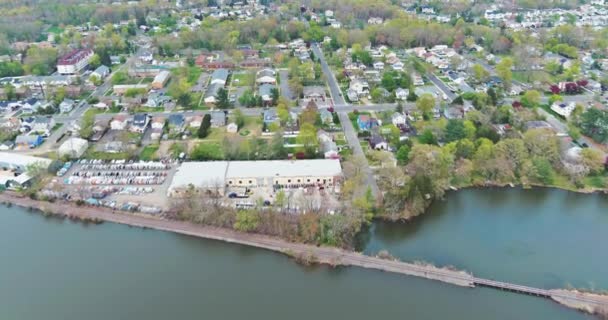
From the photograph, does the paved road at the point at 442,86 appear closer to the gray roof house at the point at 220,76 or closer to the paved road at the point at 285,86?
the paved road at the point at 285,86

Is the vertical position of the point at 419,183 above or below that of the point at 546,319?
above

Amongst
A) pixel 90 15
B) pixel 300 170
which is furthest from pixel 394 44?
pixel 90 15

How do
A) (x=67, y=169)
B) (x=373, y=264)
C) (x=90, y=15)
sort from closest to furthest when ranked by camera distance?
(x=373, y=264), (x=67, y=169), (x=90, y=15)

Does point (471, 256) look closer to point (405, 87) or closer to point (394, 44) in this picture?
point (405, 87)

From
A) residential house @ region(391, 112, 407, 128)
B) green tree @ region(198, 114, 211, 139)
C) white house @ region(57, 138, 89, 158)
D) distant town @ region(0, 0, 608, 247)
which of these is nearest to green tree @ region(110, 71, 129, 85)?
distant town @ region(0, 0, 608, 247)

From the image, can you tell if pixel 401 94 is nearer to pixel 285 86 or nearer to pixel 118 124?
pixel 285 86

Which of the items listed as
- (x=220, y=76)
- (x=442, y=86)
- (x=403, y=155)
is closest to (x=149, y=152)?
(x=220, y=76)
